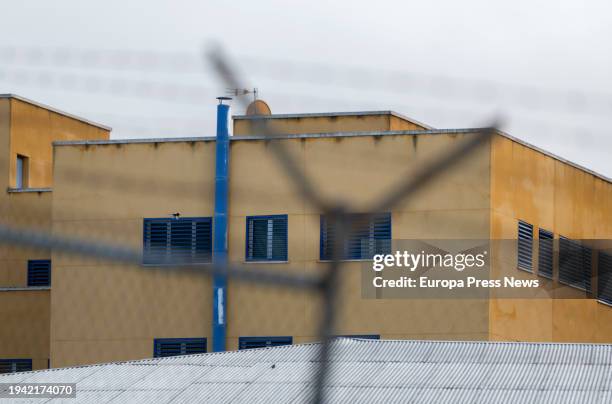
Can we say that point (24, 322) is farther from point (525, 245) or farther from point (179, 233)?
point (525, 245)

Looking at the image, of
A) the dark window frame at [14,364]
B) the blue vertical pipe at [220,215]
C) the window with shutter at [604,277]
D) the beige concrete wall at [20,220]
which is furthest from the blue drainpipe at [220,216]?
the window with shutter at [604,277]

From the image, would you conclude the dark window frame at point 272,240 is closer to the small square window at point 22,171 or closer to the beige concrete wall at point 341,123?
the beige concrete wall at point 341,123

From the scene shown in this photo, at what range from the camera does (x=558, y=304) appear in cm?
4097

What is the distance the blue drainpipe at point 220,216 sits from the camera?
39.5 m

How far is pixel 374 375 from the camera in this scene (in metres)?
21.8

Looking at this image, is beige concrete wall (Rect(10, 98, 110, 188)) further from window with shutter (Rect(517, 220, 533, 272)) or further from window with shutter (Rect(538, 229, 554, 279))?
window with shutter (Rect(538, 229, 554, 279))

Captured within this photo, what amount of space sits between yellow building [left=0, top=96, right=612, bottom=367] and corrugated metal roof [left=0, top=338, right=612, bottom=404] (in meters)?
13.4

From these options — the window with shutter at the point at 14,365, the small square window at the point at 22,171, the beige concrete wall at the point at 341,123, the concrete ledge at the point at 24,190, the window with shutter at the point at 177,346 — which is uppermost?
the beige concrete wall at the point at 341,123

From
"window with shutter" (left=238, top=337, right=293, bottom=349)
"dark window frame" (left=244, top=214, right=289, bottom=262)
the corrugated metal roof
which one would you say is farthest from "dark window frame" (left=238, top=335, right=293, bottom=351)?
the corrugated metal roof

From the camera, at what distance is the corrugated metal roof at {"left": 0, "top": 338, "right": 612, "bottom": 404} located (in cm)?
2022

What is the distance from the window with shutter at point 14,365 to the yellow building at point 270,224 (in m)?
2.14

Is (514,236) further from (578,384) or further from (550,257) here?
(578,384)

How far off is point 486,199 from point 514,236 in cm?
161

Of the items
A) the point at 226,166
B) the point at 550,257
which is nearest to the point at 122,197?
the point at 226,166
